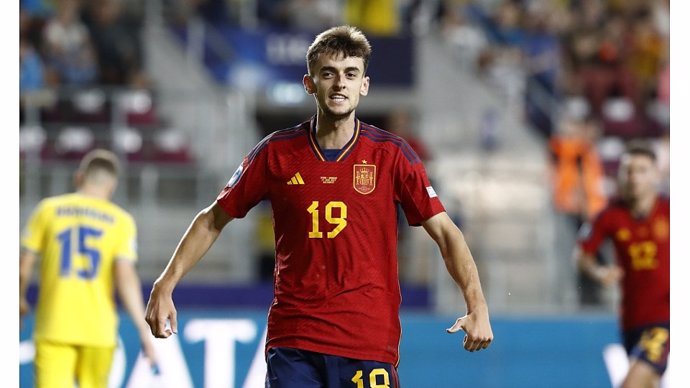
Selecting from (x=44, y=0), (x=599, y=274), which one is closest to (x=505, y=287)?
(x=599, y=274)

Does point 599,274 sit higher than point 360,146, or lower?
lower

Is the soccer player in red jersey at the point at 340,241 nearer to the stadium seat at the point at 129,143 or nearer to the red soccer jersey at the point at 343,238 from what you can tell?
the red soccer jersey at the point at 343,238

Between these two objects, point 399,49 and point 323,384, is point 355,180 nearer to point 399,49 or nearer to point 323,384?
point 323,384

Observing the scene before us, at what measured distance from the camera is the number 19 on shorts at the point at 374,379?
4.97 m

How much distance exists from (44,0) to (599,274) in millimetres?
9084

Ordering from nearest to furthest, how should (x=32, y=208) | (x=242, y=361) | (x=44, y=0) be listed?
(x=242, y=361)
(x=32, y=208)
(x=44, y=0)

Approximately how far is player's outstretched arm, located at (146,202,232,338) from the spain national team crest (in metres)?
0.59

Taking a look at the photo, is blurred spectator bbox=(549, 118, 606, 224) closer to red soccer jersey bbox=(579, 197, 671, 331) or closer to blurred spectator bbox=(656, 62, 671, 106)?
blurred spectator bbox=(656, 62, 671, 106)

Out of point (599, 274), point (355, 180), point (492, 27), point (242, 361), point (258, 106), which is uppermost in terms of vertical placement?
point (492, 27)

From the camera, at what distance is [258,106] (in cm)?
1634

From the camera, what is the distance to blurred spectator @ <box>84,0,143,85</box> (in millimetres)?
14047

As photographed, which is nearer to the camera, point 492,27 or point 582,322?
point 582,322

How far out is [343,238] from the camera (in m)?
5.03

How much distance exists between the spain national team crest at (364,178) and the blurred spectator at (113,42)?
9.27 m
